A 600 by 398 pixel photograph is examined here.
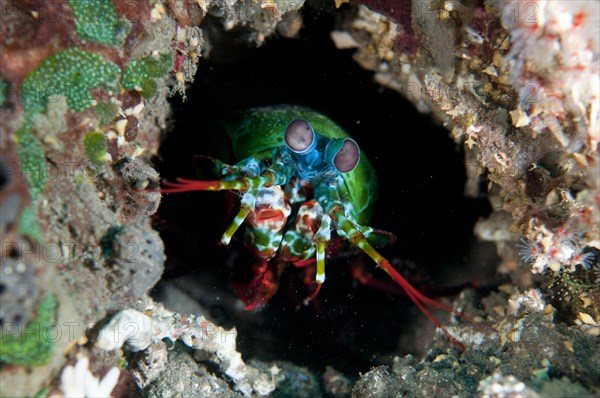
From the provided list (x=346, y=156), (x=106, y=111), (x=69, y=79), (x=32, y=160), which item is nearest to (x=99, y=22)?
(x=69, y=79)

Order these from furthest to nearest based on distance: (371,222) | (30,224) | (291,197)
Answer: (371,222), (291,197), (30,224)

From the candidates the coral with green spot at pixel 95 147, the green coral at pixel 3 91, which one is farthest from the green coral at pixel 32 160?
the coral with green spot at pixel 95 147

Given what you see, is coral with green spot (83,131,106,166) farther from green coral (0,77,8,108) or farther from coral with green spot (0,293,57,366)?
coral with green spot (0,293,57,366)

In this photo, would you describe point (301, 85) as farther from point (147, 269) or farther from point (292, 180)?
point (147, 269)

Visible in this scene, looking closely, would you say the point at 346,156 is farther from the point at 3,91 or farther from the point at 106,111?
the point at 3,91

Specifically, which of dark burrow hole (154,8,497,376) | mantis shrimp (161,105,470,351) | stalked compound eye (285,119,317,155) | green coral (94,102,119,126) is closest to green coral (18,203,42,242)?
green coral (94,102,119,126)

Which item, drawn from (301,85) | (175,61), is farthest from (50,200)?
(301,85)

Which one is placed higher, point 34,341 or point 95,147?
point 95,147
